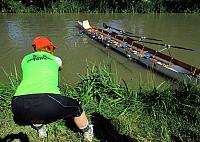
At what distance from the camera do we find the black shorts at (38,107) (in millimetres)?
3428

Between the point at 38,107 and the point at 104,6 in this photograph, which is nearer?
the point at 38,107

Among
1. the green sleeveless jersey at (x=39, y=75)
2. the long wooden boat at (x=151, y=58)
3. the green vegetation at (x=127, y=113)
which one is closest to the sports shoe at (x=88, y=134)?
the green vegetation at (x=127, y=113)

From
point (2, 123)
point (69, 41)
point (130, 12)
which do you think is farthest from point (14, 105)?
point (130, 12)

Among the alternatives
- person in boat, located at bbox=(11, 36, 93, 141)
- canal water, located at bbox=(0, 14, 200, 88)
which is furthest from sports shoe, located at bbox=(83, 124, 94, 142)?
canal water, located at bbox=(0, 14, 200, 88)

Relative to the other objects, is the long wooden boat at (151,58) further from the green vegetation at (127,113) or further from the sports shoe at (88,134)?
the sports shoe at (88,134)

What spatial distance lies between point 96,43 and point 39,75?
8.44m

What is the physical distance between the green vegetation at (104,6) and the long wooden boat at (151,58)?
10650mm

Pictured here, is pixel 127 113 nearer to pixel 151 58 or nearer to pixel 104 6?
pixel 151 58

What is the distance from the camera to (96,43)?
11898 millimetres

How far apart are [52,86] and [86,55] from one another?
22.5 feet

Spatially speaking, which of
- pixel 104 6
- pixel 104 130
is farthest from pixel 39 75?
pixel 104 6

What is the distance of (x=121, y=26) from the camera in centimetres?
1692

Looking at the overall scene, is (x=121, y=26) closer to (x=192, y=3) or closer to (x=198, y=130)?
(x=192, y=3)

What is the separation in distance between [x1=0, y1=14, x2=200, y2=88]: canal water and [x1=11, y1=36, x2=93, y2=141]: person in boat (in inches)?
121
